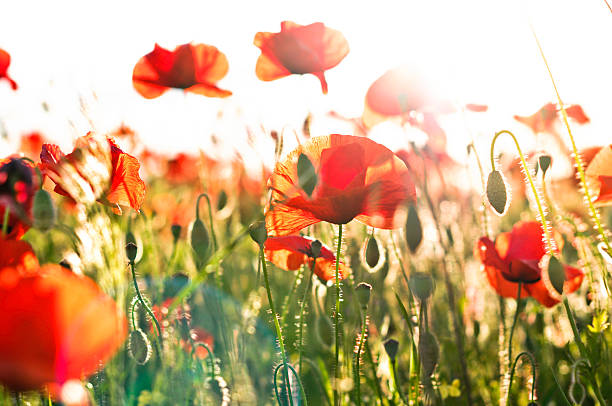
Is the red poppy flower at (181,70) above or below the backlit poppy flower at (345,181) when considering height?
above

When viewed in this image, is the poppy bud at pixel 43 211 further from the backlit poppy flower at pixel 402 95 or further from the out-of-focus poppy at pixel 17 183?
the backlit poppy flower at pixel 402 95

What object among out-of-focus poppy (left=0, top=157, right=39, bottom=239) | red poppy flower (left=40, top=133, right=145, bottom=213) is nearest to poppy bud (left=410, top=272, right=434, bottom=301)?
red poppy flower (left=40, top=133, right=145, bottom=213)

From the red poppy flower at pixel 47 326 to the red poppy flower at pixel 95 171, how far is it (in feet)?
0.81

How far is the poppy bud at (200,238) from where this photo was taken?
130 centimetres

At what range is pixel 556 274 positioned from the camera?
0.99 meters

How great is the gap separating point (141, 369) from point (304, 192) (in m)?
0.97

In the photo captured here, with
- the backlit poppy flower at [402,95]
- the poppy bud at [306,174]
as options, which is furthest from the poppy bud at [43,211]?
the backlit poppy flower at [402,95]

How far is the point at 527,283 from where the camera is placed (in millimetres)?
1389

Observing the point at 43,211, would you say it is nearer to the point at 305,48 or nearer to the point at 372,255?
the point at 372,255

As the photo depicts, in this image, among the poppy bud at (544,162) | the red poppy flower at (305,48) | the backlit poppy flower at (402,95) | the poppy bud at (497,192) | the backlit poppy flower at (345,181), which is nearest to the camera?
the backlit poppy flower at (345,181)

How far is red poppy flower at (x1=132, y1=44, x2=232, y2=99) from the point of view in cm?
169

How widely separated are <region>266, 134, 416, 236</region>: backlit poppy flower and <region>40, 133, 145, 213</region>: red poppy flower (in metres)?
0.26

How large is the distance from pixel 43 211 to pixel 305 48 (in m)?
0.78

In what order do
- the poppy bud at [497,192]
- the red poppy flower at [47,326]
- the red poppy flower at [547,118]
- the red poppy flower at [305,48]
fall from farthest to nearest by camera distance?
the red poppy flower at [547,118]
the red poppy flower at [305,48]
the poppy bud at [497,192]
the red poppy flower at [47,326]
